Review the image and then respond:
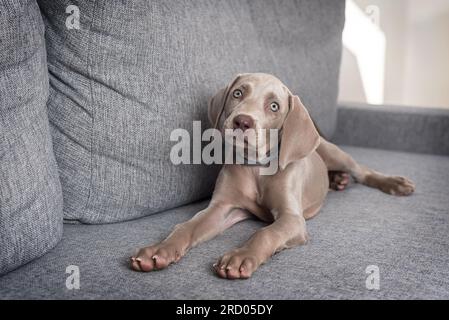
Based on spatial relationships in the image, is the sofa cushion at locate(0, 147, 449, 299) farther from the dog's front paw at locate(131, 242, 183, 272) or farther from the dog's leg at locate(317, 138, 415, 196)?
the dog's leg at locate(317, 138, 415, 196)

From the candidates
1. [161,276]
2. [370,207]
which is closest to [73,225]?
[161,276]

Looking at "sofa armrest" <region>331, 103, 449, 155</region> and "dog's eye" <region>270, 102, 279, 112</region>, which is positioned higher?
"dog's eye" <region>270, 102, 279, 112</region>

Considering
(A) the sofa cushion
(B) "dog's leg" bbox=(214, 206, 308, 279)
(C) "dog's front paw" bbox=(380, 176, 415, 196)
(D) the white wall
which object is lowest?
(C) "dog's front paw" bbox=(380, 176, 415, 196)

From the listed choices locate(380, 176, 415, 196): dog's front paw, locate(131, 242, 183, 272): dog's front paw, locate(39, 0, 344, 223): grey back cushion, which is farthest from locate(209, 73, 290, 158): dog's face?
locate(380, 176, 415, 196): dog's front paw

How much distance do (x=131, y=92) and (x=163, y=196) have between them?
1.40ft

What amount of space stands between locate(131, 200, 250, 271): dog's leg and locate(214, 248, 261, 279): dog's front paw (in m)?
0.15

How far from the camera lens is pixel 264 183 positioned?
6.76 feet

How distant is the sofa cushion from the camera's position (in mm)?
1470

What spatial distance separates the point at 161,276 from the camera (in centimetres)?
154

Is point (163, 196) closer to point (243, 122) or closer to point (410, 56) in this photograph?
point (243, 122)

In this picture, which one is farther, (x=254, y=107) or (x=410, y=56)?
(x=410, y=56)

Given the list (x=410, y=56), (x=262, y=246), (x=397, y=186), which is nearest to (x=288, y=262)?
(x=262, y=246)

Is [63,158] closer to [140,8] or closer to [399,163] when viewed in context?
[140,8]

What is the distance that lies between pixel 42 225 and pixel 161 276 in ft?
1.34
